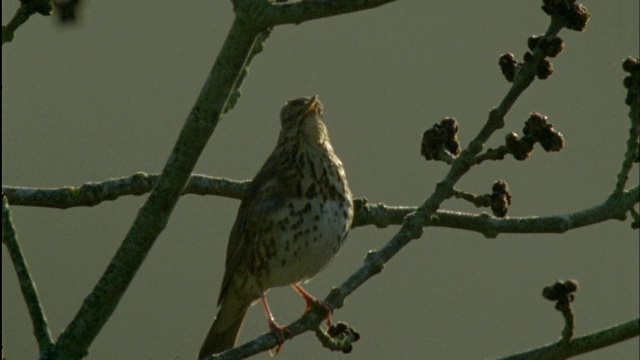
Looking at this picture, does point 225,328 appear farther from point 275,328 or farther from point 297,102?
point 297,102

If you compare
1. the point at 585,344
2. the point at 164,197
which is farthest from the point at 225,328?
the point at 585,344

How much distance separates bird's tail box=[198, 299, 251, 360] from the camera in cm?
685

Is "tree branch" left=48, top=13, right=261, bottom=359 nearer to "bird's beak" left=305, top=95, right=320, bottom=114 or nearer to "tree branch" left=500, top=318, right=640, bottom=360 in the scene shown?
"tree branch" left=500, top=318, right=640, bottom=360

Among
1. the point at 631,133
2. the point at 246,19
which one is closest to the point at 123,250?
the point at 246,19

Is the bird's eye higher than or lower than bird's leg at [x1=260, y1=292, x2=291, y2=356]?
higher

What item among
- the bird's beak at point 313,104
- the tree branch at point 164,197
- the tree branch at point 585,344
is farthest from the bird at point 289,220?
the tree branch at point 585,344

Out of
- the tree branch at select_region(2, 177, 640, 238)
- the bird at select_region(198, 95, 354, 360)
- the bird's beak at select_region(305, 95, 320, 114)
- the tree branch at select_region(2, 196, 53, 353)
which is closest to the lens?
the tree branch at select_region(2, 196, 53, 353)

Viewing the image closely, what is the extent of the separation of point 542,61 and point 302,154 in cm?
244

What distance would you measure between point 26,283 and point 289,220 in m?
2.25

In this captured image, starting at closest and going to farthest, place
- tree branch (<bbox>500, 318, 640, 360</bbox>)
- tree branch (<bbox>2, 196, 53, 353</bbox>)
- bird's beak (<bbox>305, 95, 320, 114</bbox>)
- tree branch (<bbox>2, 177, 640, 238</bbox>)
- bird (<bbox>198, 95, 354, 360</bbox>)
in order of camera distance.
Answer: tree branch (<bbox>500, 318, 640, 360</bbox>) → tree branch (<bbox>2, 196, 53, 353</bbox>) → tree branch (<bbox>2, 177, 640, 238</bbox>) → bird (<bbox>198, 95, 354, 360</bbox>) → bird's beak (<bbox>305, 95, 320, 114</bbox>)

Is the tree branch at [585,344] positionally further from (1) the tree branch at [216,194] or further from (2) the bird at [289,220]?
(2) the bird at [289,220]

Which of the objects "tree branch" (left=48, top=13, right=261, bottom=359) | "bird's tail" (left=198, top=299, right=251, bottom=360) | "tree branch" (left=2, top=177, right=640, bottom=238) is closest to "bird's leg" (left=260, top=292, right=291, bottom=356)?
"bird's tail" (left=198, top=299, right=251, bottom=360)

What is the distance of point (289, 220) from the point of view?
6301mm

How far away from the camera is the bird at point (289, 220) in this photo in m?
6.22
